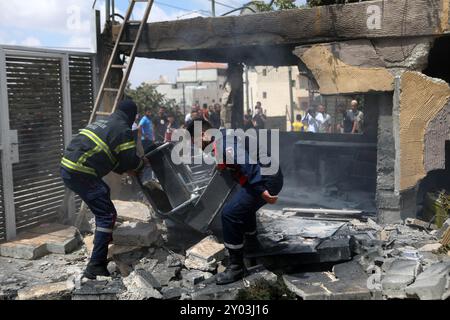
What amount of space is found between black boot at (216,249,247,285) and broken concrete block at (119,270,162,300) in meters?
0.62

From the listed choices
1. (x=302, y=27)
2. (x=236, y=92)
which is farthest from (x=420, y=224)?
(x=236, y=92)

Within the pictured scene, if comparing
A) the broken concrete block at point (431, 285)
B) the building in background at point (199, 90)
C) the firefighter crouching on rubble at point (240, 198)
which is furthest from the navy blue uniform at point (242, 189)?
the building in background at point (199, 90)

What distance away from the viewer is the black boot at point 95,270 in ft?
16.1

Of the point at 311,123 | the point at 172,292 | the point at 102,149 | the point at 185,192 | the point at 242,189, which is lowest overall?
the point at 172,292

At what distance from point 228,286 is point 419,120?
3.18 meters

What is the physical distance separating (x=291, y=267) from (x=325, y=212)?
2.22 metres

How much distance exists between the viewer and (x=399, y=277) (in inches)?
174

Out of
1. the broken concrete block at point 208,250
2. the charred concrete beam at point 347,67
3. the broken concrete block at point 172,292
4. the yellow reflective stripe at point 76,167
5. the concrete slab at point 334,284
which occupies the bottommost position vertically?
the broken concrete block at point 172,292

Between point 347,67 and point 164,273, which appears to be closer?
point 164,273

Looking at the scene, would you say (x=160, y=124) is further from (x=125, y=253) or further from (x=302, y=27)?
(x=125, y=253)

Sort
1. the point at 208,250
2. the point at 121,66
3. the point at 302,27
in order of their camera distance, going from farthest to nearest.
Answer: the point at 121,66 → the point at 302,27 → the point at 208,250

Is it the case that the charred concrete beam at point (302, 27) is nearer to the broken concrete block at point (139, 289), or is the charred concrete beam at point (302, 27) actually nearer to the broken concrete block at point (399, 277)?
the broken concrete block at point (399, 277)

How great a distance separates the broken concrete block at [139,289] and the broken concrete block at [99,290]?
6 cm
